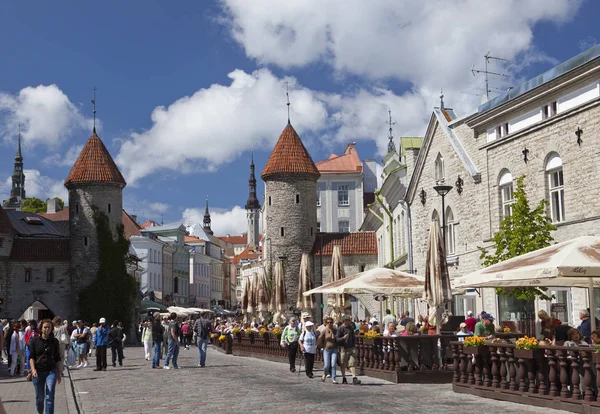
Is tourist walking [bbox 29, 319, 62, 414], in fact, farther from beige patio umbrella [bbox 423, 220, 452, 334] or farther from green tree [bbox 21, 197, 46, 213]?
green tree [bbox 21, 197, 46, 213]

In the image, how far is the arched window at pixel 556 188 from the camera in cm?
2542

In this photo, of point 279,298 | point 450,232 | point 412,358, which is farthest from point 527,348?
point 279,298

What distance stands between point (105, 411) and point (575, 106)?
1618 centimetres

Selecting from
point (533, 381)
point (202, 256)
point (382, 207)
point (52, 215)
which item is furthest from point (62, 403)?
point (202, 256)

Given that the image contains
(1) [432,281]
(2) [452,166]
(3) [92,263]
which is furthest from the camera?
(3) [92,263]

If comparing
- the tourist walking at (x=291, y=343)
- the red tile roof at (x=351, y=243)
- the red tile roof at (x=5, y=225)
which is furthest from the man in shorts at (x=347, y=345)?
the red tile roof at (x=5, y=225)

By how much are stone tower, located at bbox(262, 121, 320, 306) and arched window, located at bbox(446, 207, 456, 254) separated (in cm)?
2734

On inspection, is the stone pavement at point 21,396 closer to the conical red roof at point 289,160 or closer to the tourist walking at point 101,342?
the tourist walking at point 101,342

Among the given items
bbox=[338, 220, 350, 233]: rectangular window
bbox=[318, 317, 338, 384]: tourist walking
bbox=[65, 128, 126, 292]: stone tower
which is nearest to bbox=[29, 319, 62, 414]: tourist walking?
bbox=[318, 317, 338, 384]: tourist walking

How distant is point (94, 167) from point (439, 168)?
32.9m

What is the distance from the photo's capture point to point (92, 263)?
2357 inches

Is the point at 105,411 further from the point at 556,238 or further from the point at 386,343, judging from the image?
the point at 556,238

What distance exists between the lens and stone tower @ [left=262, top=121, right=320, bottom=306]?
6131 cm

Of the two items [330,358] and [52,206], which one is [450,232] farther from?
[52,206]
